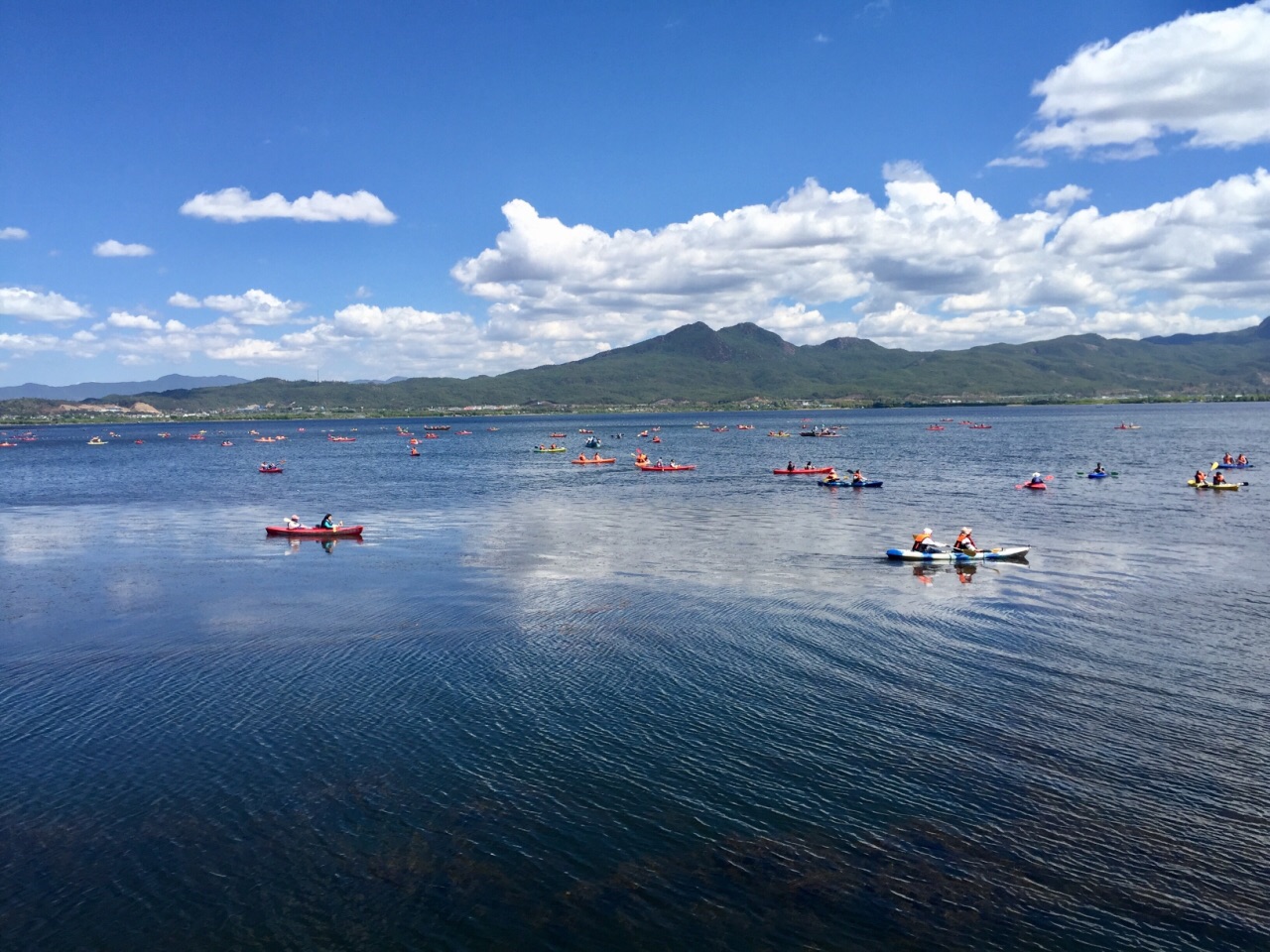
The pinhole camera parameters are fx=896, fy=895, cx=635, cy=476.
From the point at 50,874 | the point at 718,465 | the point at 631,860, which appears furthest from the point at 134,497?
the point at 631,860

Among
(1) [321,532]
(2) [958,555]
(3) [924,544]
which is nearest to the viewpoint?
(2) [958,555]

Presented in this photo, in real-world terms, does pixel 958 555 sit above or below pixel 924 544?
below

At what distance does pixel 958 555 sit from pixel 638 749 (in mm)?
26547

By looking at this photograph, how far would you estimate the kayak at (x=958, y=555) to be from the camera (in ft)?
141

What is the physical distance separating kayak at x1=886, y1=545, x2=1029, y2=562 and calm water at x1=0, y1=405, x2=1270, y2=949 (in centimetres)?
173

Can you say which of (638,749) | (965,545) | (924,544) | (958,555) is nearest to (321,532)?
(924,544)

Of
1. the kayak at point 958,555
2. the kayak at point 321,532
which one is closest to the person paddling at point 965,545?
the kayak at point 958,555

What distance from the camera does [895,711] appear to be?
23281 mm

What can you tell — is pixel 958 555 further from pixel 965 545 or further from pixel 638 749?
pixel 638 749

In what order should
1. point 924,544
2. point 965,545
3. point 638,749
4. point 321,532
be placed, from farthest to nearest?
point 321,532
point 924,544
point 965,545
point 638,749

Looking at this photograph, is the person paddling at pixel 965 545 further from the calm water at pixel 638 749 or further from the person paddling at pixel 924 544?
the calm water at pixel 638 749

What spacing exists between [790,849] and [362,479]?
287ft

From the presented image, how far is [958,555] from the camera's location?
141ft

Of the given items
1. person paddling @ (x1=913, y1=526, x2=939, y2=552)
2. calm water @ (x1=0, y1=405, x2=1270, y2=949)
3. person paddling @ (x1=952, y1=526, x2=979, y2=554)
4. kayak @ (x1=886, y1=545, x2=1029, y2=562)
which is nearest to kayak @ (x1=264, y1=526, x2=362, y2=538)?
calm water @ (x1=0, y1=405, x2=1270, y2=949)
